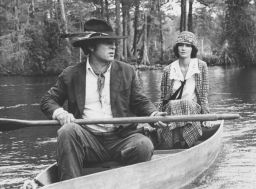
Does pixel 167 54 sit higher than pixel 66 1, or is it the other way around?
pixel 66 1

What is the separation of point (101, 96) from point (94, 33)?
24.1 inches

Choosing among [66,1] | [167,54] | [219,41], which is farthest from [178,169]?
[167,54]

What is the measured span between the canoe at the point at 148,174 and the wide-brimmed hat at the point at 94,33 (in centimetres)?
122

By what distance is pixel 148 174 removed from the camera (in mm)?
4992

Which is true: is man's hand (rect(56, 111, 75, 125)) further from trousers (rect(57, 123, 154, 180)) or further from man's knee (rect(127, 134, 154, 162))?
man's knee (rect(127, 134, 154, 162))

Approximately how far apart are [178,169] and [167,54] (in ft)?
128

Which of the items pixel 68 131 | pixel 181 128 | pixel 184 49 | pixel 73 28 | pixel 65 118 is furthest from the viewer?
pixel 73 28

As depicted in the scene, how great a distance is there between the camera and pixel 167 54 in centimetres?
4409

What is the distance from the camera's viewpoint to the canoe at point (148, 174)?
4.36 metres

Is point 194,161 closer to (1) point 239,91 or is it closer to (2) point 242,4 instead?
(1) point 239,91

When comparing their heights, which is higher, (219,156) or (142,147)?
(142,147)

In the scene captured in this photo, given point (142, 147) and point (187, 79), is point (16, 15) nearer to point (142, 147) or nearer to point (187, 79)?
point (187, 79)

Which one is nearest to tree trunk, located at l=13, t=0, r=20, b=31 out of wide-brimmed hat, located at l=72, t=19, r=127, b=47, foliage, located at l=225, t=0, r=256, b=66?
foliage, located at l=225, t=0, r=256, b=66

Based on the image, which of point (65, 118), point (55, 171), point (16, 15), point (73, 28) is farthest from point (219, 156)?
point (16, 15)
